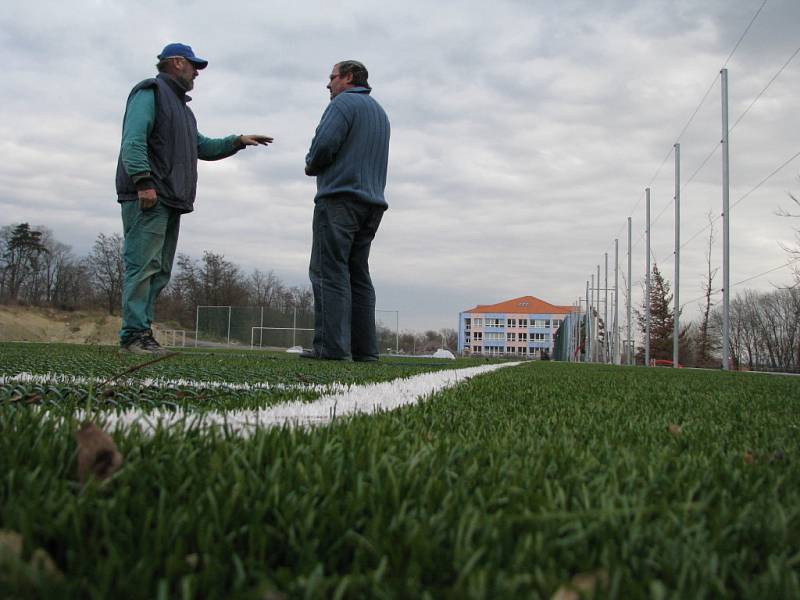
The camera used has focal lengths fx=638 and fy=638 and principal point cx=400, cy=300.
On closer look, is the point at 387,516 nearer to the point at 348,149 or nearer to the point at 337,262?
the point at 337,262

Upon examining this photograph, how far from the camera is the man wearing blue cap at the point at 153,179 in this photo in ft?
16.1

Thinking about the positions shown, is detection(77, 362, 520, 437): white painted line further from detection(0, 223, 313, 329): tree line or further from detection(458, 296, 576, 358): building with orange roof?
detection(458, 296, 576, 358): building with orange roof

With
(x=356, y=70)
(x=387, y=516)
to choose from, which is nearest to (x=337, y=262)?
(x=356, y=70)

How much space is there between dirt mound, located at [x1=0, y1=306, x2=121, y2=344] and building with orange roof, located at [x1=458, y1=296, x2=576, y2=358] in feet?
206

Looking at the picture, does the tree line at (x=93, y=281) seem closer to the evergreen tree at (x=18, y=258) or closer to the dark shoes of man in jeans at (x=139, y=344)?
the evergreen tree at (x=18, y=258)

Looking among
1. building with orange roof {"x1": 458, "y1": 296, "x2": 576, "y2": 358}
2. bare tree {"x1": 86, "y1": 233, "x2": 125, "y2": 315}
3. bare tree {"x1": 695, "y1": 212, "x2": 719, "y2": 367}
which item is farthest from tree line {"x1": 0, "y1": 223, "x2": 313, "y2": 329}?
building with orange roof {"x1": 458, "y1": 296, "x2": 576, "y2": 358}

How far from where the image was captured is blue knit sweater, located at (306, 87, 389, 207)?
554 cm

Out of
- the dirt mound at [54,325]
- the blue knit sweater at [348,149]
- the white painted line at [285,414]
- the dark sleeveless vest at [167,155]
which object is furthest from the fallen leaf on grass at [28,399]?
the dirt mound at [54,325]

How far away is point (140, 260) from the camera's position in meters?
4.97

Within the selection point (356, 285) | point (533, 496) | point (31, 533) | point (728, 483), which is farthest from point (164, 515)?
point (356, 285)

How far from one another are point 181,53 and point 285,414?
15.7ft

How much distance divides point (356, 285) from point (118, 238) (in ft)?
158

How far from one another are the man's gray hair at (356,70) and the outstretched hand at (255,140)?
3.11 ft

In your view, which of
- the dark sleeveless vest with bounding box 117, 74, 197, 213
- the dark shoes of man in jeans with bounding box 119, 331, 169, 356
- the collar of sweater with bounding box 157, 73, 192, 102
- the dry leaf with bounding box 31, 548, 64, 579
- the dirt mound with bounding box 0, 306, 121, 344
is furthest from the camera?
the dirt mound with bounding box 0, 306, 121, 344
